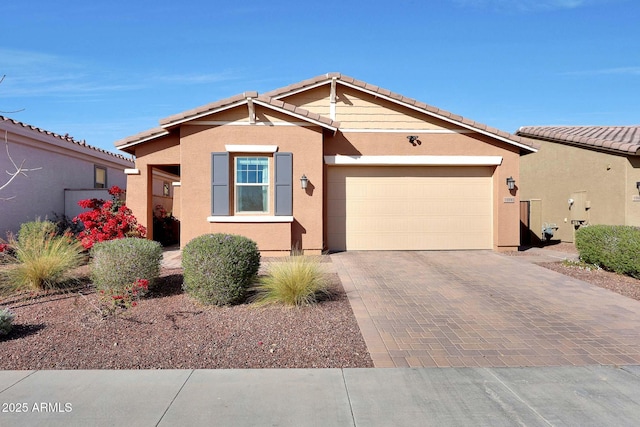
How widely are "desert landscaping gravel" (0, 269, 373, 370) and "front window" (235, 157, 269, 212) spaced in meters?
4.76

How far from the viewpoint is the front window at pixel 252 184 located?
11172 mm

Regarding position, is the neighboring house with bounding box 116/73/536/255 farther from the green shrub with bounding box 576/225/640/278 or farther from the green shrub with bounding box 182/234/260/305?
the green shrub with bounding box 182/234/260/305

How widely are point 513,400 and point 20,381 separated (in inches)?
190

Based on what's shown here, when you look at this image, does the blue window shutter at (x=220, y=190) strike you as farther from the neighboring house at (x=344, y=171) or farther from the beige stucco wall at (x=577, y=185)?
the beige stucco wall at (x=577, y=185)

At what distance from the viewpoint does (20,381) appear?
13.2ft

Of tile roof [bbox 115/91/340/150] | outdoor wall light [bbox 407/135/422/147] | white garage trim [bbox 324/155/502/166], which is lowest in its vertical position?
white garage trim [bbox 324/155/502/166]

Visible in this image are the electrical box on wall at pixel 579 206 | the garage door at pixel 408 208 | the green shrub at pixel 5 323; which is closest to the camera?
the green shrub at pixel 5 323

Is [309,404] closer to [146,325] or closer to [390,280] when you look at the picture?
[146,325]

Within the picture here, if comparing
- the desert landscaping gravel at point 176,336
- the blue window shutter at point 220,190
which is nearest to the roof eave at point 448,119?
the blue window shutter at point 220,190

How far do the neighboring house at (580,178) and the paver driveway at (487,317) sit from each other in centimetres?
603

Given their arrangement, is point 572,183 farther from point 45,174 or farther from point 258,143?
point 45,174

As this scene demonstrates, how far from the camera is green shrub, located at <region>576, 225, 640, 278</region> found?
8.52 meters

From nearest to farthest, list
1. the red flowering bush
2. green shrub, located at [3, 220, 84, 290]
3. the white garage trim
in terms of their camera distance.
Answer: green shrub, located at [3, 220, 84, 290], the red flowering bush, the white garage trim

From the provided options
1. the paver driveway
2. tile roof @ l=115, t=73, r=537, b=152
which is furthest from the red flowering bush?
the paver driveway
